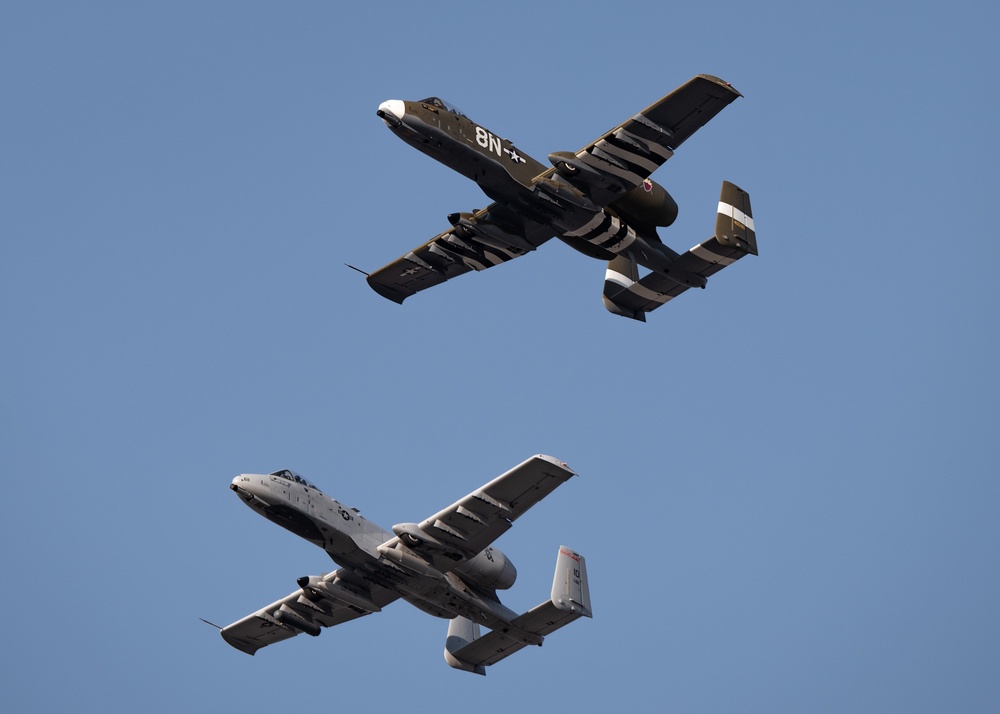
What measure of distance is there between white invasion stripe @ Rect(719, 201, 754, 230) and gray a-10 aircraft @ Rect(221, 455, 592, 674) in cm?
1455

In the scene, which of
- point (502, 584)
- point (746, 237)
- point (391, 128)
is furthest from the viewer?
point (746, 237)

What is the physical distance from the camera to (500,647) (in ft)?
196

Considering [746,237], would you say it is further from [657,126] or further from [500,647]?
[500,647]

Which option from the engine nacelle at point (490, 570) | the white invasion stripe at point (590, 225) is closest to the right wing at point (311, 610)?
the engine nacelle at point (490, 570)

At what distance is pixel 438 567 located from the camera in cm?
5525

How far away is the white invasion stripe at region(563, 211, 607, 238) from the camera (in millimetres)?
56562

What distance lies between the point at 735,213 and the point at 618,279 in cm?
544

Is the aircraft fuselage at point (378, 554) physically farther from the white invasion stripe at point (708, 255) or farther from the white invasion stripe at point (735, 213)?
the white invasion stripe at point (735, 213)

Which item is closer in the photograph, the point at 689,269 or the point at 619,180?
the point at 619,180

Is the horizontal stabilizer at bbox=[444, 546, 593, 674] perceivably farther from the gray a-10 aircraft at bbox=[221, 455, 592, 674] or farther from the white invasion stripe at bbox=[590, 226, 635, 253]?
the white invasion stripe at bbox=[590, 226, 635, 253]

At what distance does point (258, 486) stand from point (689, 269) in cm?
1895

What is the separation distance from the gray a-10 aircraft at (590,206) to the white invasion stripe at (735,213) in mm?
53

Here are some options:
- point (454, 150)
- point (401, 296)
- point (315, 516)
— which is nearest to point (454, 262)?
point (401, 296)

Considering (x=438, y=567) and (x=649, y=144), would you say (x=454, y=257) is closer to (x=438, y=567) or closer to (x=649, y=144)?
(x=649, y=144)
